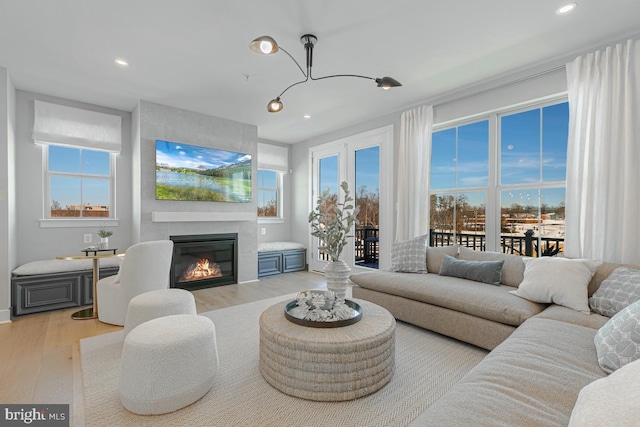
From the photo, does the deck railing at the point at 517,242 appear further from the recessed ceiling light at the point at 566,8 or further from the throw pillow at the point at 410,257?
the recessed ceiling light at the point at 566,8

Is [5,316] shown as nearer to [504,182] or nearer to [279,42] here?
[279,42]

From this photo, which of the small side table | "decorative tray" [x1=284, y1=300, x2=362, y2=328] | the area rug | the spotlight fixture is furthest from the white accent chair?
the spotlight fixture

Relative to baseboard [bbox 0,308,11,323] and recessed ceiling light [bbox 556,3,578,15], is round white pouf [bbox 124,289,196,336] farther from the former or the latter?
recessed ceiling light [bbox 556,3,578,15]

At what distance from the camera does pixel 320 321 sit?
2.02 m

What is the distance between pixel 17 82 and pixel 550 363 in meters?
5.69

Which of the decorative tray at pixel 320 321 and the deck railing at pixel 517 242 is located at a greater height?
the deck railing at pixel 517 242

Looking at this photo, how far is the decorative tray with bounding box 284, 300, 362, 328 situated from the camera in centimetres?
201

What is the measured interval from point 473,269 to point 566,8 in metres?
2.33

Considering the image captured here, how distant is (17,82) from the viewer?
3.65 m

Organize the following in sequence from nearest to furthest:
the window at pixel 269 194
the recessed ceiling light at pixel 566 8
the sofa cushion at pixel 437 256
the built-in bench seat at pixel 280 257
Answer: the recessed ceiling light at pixel 566 8 → the sofa cushion at pixel 437 256 → the built-in bench seat at pixel 280 257 → the window at pixel 269 194

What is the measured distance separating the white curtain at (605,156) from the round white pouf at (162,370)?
11.3ft

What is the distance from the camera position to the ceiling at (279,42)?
2.38 metres

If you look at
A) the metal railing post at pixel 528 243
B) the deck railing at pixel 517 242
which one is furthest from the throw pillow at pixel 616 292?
the metal railing post at pixel 528 243

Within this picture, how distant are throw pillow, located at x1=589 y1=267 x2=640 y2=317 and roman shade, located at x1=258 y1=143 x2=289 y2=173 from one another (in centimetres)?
537
